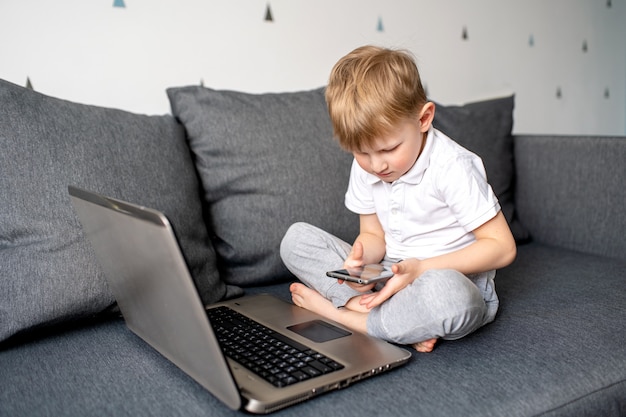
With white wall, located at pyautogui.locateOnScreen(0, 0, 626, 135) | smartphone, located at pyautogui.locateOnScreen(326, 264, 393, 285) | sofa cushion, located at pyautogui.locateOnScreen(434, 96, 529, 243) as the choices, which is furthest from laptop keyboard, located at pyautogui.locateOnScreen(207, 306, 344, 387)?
sofa cushion, located at pyautogui.locateOnScreen(434, 96, 529, 243)

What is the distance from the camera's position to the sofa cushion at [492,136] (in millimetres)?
1626

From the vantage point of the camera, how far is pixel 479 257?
3.56ft

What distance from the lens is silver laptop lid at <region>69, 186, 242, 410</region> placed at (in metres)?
0.73

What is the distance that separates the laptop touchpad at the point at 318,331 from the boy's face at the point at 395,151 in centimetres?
28

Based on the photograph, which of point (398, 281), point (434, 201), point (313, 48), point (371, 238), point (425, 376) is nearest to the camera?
point (425, 376)

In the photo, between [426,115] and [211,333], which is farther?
[426,115]

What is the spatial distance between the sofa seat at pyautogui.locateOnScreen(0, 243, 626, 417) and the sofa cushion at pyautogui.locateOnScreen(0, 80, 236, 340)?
0.08 m

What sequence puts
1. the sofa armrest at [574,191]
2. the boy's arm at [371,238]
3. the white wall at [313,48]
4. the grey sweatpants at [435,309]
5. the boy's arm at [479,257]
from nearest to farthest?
1. the grey sweatpants at [435,309]
2. the boy's arm at [479,257]
3. the boy's arm at [371,238]
4. the white wall at [313,48]
5. the sofa armrest at [574,191]

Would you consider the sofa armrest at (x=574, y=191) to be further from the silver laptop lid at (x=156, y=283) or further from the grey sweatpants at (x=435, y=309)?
the silver laptop lid at (x=156, y=283)

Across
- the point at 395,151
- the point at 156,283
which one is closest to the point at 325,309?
the point at 395,151

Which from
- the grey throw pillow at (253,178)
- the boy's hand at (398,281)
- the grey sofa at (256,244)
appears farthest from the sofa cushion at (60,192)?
the boy's hand at (398,281)

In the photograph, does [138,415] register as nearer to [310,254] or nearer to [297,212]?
[310,254]

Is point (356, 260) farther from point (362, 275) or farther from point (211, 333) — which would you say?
point (211, 333)

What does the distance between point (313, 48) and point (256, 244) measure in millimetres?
685
